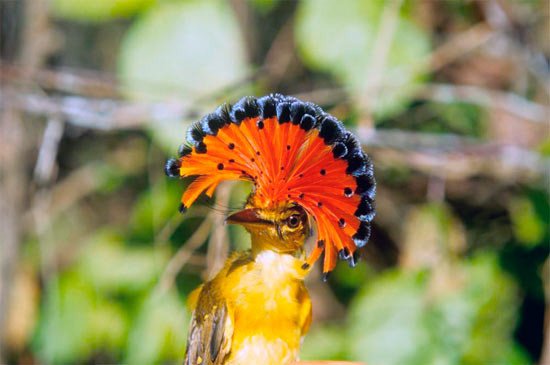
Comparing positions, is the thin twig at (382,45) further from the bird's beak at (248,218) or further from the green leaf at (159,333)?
the bird's beak at (248,218)

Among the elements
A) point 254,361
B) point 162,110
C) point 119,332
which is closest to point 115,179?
point 119,332

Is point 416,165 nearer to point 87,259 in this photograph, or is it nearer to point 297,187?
point 87,259

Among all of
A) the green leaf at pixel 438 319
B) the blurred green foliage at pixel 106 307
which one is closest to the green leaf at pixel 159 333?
the blurred green foliage at pixel 106 307

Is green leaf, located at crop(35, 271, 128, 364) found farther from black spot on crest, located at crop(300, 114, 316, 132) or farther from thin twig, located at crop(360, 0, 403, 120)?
black spot on crest, located at crop(300, 114, 316, 132)

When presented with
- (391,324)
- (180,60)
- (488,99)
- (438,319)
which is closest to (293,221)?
(180,60)

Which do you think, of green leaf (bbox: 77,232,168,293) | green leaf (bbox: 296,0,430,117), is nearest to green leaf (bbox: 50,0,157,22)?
green leaf (bbox: 296,0,430,117)

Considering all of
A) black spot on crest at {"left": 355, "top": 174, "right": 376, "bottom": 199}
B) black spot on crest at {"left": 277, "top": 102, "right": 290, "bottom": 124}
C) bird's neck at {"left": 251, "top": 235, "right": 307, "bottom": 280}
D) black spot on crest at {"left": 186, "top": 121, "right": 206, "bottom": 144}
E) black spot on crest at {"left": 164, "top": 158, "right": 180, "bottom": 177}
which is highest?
black spot on crest at {"left": 277, "top": 102, "right": 290, "bottom": 124}
